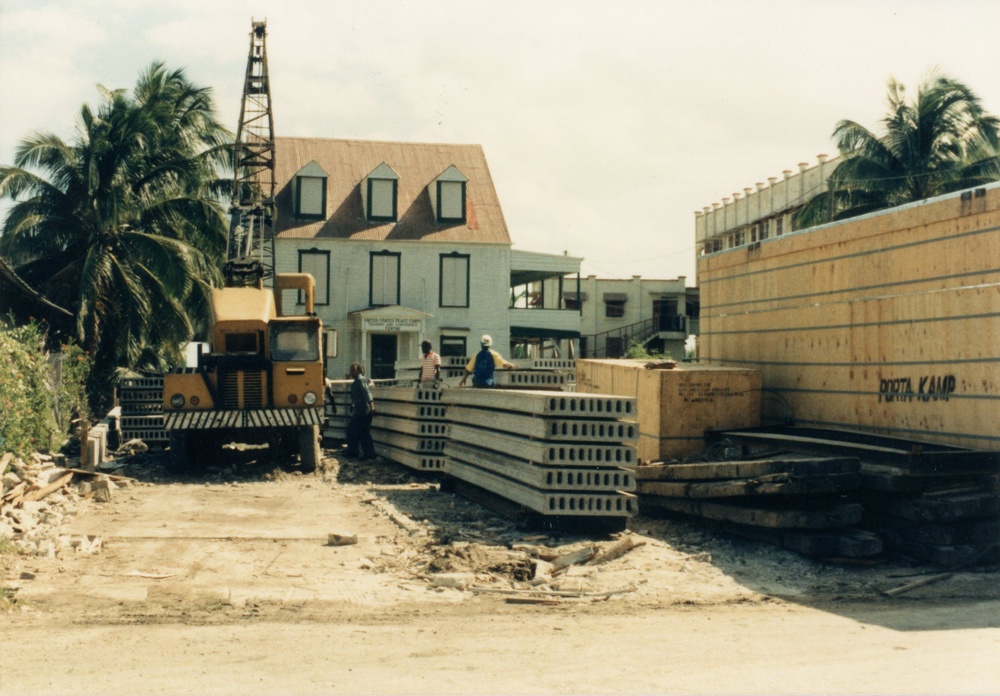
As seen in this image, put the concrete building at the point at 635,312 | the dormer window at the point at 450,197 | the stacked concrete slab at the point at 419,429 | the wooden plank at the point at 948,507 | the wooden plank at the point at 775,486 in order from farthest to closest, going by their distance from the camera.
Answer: the concrete building at the point at 635,312 < the dormer window at the point at 450,197 < the stacked concrete slab at the point at 419,429 < the wooden plank at the point at 775,486 < the wooden plank at the point at 948,507

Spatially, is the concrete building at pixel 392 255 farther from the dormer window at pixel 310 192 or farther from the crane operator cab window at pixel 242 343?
the crane operator cab window at pixel 242 343

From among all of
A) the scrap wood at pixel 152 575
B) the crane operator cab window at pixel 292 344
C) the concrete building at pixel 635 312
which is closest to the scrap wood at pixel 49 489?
the scrap wood at pixel 152 575

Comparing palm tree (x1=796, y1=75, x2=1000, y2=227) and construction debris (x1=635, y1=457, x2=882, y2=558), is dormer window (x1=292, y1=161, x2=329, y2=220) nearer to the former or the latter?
palm tree (x1=796, y1=75, x2=1000, y2=227)

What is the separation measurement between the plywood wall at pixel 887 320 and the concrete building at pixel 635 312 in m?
42.8

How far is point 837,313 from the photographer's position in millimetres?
12391

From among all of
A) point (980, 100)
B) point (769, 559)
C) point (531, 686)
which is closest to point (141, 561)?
point (531, 686)

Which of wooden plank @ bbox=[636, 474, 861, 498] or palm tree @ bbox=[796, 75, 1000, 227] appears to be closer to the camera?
wooden plank @ bbox=[636, 474, 861, 498]

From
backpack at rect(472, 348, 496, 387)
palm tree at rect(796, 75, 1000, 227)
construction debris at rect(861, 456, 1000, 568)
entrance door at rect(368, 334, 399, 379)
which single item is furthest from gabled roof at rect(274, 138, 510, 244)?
construction debris at rect(861, 456, 1000, 568)

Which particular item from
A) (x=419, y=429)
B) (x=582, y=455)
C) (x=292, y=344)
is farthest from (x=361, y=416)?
(x=582, y=455)

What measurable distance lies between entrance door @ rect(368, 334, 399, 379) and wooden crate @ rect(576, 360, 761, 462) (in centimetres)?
2483

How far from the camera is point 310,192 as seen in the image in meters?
38.0

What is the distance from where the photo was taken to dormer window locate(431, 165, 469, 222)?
1513 inches

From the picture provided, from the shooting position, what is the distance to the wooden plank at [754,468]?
975 cm

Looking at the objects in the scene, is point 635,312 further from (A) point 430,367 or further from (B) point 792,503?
(B) point 792,503
